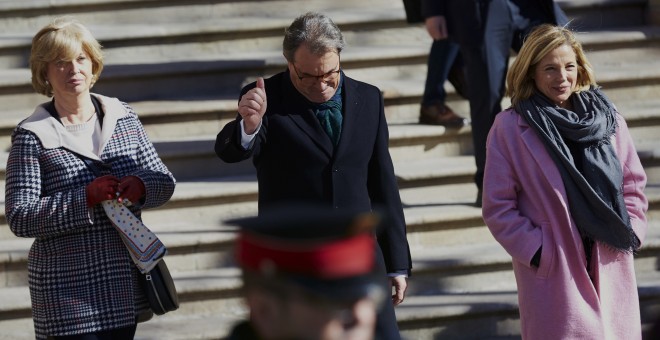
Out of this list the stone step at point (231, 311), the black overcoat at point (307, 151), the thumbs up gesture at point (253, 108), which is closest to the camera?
the thumbs up gesture at point (253, 108)

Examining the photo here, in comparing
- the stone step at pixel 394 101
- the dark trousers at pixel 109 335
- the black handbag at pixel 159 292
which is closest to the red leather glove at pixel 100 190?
the black handbag at pixel 159 292

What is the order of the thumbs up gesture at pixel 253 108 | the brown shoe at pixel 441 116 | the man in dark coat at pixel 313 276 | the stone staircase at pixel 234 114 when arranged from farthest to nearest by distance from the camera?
the brown shoe at pixel 441 116, the stone staircase at pixel 234 114, the thumbs up gesture at pixel 253 108, the man in dark coat at pixel 313 276

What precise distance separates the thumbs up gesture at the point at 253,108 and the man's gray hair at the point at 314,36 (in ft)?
0.54

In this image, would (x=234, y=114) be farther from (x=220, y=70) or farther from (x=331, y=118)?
(x=331, y=118)

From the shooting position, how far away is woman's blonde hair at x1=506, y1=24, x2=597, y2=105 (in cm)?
468

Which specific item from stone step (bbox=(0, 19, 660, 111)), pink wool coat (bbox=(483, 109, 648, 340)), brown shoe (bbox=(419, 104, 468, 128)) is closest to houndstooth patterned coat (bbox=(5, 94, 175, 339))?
pink wool coat (bbox=(483, 109, 648, 340))

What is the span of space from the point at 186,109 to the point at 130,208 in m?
2.59

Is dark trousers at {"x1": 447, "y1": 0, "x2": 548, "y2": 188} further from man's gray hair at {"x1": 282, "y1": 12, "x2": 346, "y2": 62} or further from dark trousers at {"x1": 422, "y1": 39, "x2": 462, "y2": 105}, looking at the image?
man's gray hair at {"x1": 282, "y1": 12, "x2": 346, "y2": 62}

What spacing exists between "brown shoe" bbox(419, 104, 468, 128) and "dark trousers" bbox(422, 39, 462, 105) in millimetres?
32

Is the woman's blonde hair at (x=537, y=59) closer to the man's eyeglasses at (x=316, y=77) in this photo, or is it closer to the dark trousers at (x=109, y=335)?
the man's eyeglasses at (x=316, y=77)

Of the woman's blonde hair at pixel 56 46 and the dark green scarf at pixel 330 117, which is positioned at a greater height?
the woman's blonde hair at pixel 56 46

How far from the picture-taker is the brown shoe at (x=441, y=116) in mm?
7115

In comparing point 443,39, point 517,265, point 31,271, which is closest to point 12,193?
point 31,271

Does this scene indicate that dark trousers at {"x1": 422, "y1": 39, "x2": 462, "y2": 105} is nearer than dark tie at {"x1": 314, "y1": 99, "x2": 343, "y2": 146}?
No
